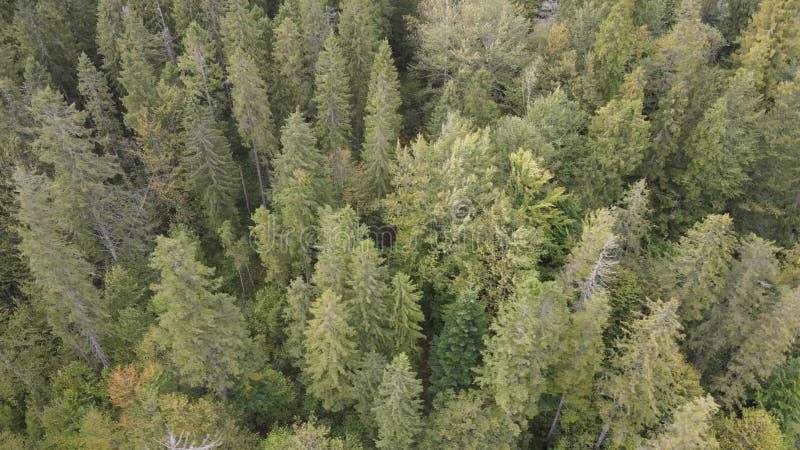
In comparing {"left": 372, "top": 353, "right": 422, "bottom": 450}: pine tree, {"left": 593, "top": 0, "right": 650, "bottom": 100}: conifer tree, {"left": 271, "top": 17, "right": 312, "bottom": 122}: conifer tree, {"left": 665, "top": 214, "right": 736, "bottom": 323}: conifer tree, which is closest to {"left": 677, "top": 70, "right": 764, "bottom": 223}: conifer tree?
{"left": 593, "top": 0, "right": 650, "bottom": 100}: conifer tree

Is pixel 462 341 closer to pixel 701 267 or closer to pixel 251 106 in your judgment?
pixel 701 267

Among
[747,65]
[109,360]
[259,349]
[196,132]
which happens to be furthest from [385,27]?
[109,360]

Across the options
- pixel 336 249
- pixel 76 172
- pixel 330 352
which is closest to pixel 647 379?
pixel 330 352

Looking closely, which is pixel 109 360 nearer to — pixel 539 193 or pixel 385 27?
pixel 539 193

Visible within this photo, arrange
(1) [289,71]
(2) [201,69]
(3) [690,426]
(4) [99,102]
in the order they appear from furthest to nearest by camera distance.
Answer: (1) [289,71] → (4) [99,102] → (2) [201,69] → (3) [690,426]

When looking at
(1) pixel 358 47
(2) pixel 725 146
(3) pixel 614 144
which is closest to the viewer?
(3) pixel 614 144

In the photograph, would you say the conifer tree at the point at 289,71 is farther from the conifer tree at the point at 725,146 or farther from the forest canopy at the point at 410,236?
the conifer tree at the point at 725,146

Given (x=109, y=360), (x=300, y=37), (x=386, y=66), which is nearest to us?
(x=109, y=360)

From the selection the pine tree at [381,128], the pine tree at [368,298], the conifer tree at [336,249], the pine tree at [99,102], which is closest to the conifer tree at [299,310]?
the conifer tree at [336,249]
